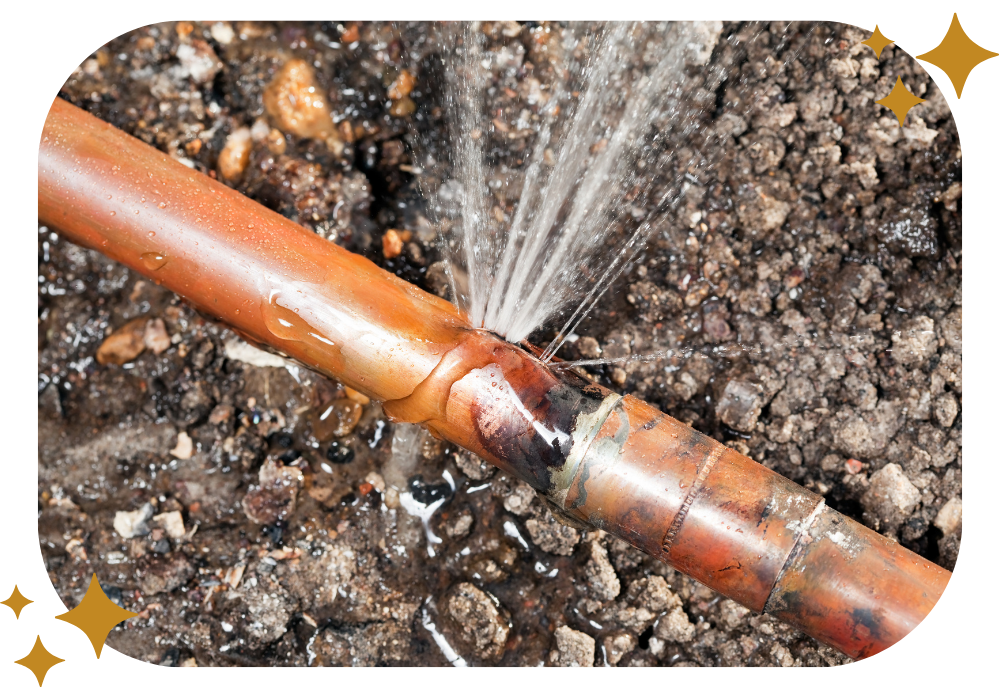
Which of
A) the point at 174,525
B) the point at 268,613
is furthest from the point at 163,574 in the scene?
the point at 268,613

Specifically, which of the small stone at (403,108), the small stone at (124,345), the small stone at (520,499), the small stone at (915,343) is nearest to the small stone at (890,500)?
the small stone at (915,343)

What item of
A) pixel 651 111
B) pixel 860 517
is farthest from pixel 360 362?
pixel 860 517

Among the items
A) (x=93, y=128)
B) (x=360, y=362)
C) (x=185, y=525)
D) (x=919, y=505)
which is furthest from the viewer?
(x=185, y=525)

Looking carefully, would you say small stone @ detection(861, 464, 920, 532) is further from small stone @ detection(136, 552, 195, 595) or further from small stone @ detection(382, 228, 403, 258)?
small stone @ detection(136, 552, 195, 595)

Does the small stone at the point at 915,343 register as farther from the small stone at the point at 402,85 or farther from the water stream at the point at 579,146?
the small stone at the point at 402,85

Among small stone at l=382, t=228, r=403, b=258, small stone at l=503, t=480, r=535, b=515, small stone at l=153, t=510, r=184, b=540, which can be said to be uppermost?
small stone at l=382, t=228, r=403, b=258

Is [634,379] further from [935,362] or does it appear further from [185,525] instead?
[185,525]

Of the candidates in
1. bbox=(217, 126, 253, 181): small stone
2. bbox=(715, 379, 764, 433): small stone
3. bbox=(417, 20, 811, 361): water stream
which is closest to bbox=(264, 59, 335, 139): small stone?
bbox=(217, 126, 253, 181): small stone
